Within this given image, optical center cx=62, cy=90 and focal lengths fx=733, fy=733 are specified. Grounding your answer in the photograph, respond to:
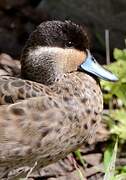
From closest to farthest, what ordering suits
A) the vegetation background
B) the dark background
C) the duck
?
the duck, the vegetation background, the dark background

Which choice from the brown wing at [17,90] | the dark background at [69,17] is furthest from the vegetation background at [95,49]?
the brown wing at [17,90]

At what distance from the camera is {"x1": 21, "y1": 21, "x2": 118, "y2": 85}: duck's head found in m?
3.03

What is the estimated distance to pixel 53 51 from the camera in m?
3.05

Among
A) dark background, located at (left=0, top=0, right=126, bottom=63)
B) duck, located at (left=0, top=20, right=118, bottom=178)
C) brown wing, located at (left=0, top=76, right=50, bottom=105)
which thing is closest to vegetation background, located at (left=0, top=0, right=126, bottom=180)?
dark background, located at (left=0, top=0, right=126, bottom=63)

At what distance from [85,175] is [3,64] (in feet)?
3.21

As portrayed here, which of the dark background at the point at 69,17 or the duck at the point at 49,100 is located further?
the dark background at the point at 69,17

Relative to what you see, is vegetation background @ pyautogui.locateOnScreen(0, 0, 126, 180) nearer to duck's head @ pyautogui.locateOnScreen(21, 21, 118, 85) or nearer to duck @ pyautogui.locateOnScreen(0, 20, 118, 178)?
duck @ pyautogui.locateOnScreen(0, 20, 118, 178)

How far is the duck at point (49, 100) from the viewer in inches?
115

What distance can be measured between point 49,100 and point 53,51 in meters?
0.21

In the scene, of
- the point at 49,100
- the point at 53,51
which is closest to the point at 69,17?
the point at 53,51

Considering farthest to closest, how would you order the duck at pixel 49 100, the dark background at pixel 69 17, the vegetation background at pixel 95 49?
1. the dark background at pixel 69 17
2. the vegetation background at pixel 95 49
3. the duck at pixel 49 100

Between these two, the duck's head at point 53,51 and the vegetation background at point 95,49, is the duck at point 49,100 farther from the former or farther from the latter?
the vegetation background at point 95,49

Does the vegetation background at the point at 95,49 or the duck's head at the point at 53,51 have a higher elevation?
the duck's head at the point at 53,51

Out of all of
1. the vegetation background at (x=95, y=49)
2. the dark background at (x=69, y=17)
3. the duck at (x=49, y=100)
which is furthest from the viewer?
the dark background at (x=69, y=17)
